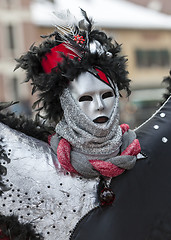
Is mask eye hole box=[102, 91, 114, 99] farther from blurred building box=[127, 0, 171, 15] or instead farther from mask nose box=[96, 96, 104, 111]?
blurred building box=[127, 0, 171, 15]

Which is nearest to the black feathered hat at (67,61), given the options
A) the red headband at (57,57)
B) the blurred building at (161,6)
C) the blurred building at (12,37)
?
the red headband at (57,57)

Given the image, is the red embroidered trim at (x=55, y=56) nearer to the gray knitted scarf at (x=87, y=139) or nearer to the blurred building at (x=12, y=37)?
the gray knitted scarf at (x=87, y=139)

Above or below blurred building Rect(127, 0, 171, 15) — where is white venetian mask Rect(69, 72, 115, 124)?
below

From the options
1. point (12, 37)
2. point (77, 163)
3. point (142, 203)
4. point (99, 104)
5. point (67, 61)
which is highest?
point (67, 61)

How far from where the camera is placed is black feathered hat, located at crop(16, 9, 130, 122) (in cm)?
152

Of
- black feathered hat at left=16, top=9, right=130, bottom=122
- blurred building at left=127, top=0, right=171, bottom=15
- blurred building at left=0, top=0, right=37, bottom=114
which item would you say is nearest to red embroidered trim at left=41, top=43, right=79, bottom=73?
black feathered hat at left=16, top=9, right=130, bottom=122

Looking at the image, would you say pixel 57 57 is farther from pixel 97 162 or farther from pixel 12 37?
pixel 12 37

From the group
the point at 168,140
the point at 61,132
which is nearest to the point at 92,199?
the point at 61,132

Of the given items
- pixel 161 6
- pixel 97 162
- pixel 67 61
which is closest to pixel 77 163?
pixel 97 162

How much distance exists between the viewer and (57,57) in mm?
1540

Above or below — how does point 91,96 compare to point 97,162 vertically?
above

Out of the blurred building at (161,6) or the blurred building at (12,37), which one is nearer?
the blurred building at (161,6)

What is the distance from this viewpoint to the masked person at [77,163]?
1.52 metres

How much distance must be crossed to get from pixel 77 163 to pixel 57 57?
0.41 meters
